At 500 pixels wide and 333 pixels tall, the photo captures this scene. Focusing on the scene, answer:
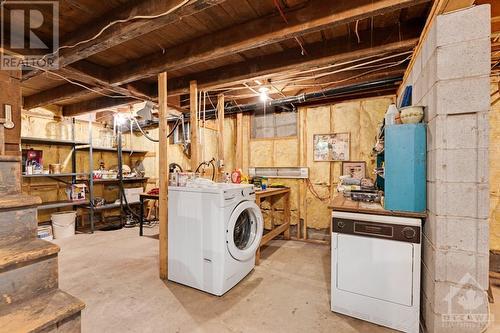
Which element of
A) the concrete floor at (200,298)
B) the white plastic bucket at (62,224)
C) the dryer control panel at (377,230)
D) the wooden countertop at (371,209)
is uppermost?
the wooden countertop at (371,209)

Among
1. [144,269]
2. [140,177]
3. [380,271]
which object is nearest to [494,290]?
[380,271]

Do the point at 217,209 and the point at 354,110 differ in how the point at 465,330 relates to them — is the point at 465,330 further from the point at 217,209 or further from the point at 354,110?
the point at 354,110

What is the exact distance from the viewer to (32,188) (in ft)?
12.9

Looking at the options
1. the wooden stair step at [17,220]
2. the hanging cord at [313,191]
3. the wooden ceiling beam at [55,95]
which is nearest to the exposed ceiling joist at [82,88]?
the wooden ceiling beam at [55,95]

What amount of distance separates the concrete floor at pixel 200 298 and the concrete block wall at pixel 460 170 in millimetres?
507

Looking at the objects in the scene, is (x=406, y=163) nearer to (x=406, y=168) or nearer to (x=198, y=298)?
(x=406, y=168)

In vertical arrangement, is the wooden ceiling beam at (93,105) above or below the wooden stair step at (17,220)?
above

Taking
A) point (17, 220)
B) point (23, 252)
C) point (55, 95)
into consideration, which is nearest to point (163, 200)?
point (17, 220)

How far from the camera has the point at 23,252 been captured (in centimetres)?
104

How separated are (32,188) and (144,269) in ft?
9.70

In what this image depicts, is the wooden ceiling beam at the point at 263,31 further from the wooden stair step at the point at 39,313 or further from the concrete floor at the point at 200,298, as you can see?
the concrete floor at the point at 200,298

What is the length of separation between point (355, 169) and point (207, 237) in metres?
2.35

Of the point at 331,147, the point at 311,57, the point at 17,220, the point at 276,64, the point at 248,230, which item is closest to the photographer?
the point at 17,220

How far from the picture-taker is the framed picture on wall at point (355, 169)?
3281 millimetres
